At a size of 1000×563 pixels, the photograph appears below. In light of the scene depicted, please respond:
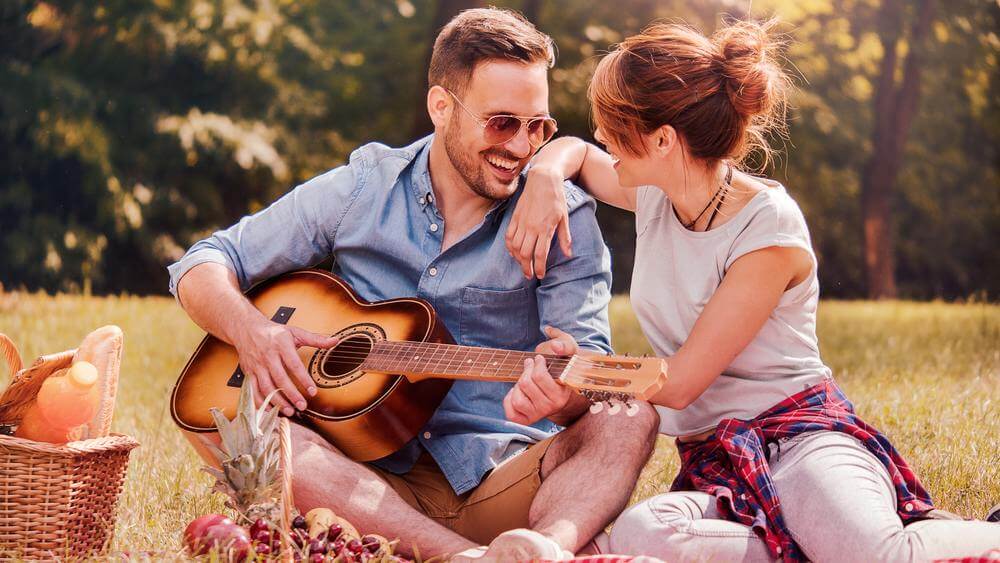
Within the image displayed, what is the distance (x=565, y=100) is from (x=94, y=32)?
19.0ft

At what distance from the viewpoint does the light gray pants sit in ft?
8.48

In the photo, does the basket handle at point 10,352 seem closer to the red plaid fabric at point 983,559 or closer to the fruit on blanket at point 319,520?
the fruit on blanket at point 319,520

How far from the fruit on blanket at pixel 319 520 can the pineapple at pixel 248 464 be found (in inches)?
4.1

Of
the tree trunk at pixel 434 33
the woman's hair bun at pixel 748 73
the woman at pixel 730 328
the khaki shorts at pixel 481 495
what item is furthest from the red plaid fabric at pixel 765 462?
the tree trunk at pixel 434 33

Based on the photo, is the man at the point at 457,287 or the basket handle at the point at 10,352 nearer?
the man at the point at 457,287

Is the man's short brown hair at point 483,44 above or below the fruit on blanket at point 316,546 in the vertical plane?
above

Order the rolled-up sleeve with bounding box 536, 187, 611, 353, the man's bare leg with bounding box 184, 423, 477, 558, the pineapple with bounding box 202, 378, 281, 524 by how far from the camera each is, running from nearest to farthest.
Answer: the pineapple with bounding box 202, 378, 281, 524 → the man's bare leg with bounding box 184, 423, 477, 558 → the rolled-up sleeve with bounding box 536, 187, 611, 353

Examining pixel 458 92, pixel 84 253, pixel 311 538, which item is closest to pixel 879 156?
pixel 84 253

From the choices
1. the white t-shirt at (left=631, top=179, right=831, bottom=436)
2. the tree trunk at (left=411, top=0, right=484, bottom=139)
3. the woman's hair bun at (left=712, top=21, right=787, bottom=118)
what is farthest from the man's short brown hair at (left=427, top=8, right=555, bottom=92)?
the tree trunk at (left=411, top=0, right=484, bottom=139)

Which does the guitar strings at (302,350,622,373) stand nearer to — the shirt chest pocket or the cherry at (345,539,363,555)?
the shirt chest pocket

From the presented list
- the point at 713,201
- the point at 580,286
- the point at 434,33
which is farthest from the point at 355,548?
the point at 434,33

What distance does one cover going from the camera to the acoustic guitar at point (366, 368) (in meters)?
2.84

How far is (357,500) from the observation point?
300 centimetres

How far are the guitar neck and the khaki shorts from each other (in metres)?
0.34
